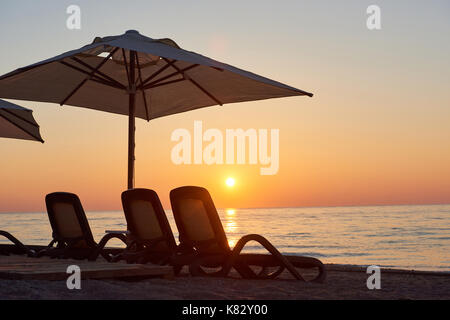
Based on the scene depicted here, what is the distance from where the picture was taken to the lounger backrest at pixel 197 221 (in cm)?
625

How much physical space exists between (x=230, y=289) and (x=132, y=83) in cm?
440

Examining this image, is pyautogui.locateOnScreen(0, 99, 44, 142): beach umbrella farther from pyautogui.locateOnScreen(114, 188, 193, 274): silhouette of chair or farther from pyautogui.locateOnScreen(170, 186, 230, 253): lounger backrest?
pyautogui.locateOnScreen(170, 186, 230, 253): lounger backrest

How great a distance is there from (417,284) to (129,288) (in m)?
3.36

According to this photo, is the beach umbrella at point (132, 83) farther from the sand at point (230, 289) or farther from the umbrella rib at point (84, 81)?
the sand at point (230, 289)

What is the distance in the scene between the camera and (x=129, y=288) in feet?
15.3

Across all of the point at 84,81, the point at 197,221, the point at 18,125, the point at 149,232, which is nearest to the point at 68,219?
the point at 149,232

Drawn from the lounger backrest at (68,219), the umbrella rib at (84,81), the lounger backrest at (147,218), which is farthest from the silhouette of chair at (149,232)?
the umbrella rib at (84,81)

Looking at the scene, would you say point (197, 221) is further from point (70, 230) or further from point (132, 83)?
point (132, 83)

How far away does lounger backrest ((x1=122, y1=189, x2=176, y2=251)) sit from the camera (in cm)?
636

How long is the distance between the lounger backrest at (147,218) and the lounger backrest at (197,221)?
143 millimetres

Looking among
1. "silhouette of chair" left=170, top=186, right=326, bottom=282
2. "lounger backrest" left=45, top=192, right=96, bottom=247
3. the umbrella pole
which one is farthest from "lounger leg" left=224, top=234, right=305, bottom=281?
the umbrella pole
